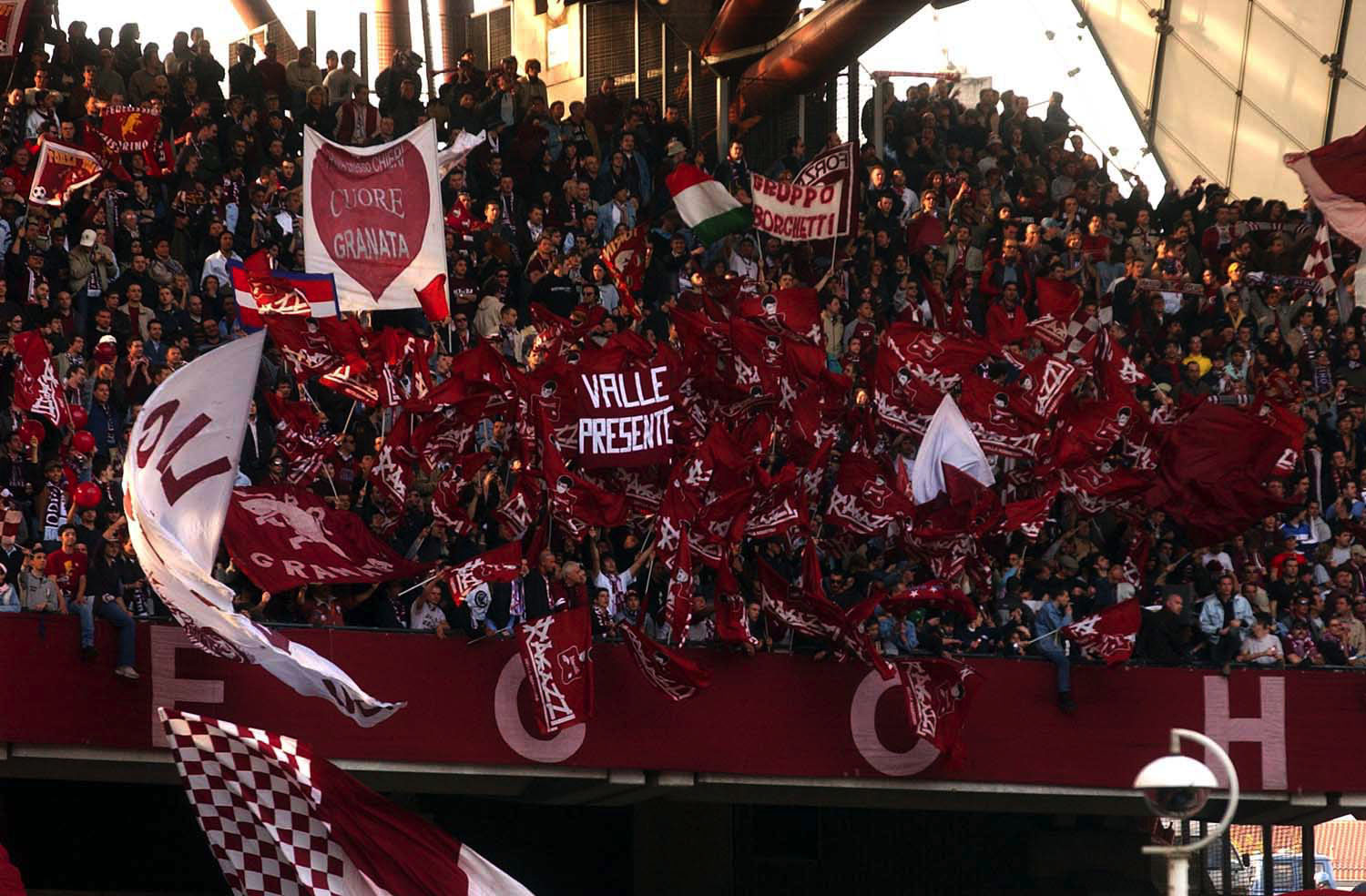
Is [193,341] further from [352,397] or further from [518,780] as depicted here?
[518,780]

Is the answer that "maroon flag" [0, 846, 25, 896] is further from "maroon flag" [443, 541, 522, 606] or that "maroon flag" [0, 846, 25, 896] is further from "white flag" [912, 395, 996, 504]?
"white flag" [912, 395, 996, 504]

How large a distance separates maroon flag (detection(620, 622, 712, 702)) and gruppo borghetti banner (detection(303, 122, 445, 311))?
431 cm

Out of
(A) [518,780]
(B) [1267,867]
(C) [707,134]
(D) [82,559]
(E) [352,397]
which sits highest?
(C) [707,134]

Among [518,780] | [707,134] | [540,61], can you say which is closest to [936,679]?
[518,780]

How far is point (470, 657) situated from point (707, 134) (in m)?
13.4

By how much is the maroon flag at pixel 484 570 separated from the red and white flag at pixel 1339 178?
13.1 metres

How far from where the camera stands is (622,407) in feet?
70.4

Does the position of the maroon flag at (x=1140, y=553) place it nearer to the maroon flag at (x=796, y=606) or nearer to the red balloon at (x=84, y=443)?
the maroon flag at (x=796, y=606)

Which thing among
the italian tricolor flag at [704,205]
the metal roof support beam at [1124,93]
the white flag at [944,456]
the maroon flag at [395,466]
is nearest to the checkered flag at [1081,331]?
the white flag at [944,456]

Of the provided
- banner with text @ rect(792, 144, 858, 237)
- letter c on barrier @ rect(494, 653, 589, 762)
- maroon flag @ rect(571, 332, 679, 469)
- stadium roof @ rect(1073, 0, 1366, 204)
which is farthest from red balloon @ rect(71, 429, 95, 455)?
stadium roof @ rect(1073, 0, 1366, 204)

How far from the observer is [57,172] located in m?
24.0

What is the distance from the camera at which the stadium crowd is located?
21.5 meters

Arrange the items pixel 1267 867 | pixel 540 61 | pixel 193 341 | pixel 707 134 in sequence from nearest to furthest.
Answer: pixel 193 341
pixel 1267 867
pixel 707 134
pixel 540 61

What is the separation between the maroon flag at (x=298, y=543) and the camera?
2020 cm
